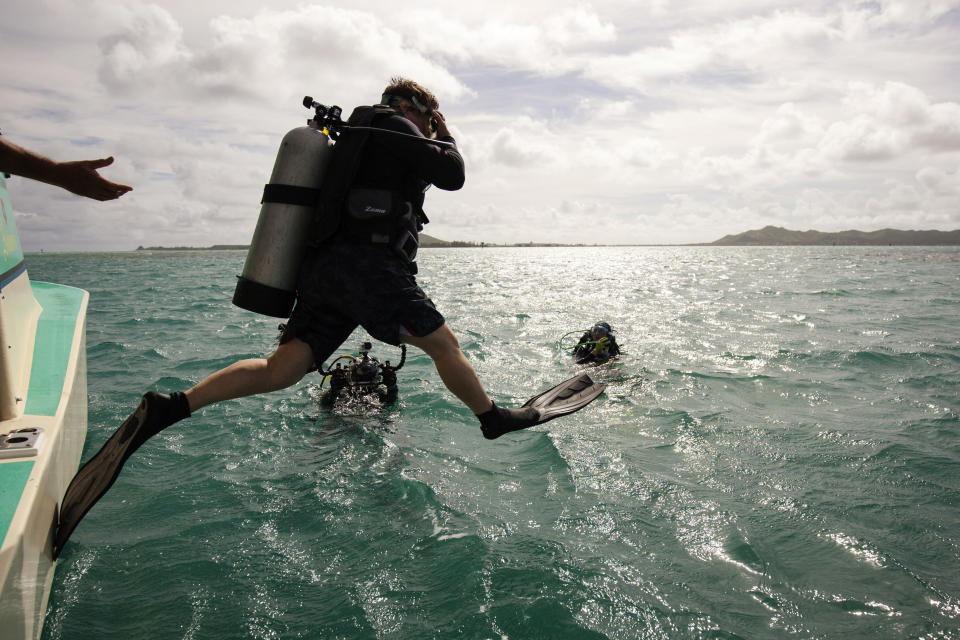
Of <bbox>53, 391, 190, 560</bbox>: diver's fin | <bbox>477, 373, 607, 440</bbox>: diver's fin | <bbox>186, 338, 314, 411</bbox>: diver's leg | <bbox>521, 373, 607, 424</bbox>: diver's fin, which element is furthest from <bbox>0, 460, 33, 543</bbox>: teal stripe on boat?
<bbox>521, 373, 607, 424</bbox>: diver's fin

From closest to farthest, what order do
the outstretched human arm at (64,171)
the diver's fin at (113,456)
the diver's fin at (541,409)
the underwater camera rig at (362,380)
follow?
the outstretched human arm at (64,171), the diver's fin at (113,456), the diver's fin at (541,409), the underwater camera rig at (362,380)

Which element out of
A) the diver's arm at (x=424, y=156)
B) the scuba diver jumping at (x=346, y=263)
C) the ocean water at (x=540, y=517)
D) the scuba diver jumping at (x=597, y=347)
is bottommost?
the ocean water at (x=540, y=517)

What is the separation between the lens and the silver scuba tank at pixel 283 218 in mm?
3295

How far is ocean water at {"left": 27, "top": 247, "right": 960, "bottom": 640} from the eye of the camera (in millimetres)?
3047

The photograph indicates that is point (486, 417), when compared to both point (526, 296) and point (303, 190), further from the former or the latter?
point (526, 296)

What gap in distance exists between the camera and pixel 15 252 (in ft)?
16.4

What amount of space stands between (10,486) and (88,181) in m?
1.53

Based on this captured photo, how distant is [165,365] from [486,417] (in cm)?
840

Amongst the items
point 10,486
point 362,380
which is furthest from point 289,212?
point 362,380

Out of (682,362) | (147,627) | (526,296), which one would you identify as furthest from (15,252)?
(526,296)

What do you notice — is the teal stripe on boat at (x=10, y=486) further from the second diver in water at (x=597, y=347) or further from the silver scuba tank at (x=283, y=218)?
the second diver in water at (x=597, y=347)

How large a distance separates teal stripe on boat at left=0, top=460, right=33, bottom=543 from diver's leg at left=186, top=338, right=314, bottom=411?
2.61ft

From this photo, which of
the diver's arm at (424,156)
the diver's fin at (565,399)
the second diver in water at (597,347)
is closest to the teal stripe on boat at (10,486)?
the diver's arm at (424,156)

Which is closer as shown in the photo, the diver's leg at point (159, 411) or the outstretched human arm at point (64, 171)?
the outstretched human arm at point (64, 171)
